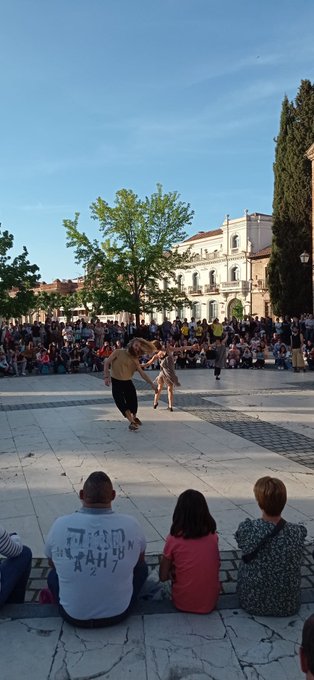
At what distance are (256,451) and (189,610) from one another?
433 centimetres

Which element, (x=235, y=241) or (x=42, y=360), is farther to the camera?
(x=235, y=241)

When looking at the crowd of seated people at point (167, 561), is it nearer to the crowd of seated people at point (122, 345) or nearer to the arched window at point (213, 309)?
the crowd of seated people at point (122, 345)

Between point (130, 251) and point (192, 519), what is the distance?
3022 centimetres

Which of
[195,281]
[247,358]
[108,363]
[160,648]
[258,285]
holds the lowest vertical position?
[160,648]

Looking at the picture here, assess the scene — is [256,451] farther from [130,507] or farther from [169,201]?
[169,201]

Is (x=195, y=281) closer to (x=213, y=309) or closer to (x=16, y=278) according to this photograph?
(x=213, y=309)

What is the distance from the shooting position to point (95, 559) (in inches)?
123

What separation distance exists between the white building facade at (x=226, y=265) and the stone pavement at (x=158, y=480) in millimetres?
47323

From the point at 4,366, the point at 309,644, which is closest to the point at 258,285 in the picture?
the point at 4,366

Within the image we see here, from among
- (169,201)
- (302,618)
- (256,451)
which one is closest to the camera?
(302,618)

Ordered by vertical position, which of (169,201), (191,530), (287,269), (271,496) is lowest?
(191,530)

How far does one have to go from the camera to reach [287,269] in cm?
3747

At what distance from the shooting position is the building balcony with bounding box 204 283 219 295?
70062 millimetres

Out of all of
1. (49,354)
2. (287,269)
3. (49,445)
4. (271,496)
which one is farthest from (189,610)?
(287,269)
